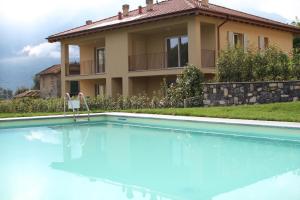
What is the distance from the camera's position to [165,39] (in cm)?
2261

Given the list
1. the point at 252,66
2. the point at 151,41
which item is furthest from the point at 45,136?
the point at 151,41

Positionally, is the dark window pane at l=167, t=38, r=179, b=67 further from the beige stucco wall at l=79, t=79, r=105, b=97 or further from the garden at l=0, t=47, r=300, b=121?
the beige stucco wall at l=79, t=79, r=105, b=97

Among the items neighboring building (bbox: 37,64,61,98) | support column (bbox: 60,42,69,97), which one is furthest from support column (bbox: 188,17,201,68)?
neighboring building (bbox: 37,64,61,98)

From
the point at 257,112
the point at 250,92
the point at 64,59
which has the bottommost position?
the point at 257,112

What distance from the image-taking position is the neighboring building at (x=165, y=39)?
764 inches

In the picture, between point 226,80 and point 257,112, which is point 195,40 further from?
point 257,112

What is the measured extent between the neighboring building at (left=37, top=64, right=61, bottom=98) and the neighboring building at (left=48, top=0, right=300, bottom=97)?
12757mm

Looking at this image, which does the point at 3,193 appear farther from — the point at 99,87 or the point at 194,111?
the point at 99,87

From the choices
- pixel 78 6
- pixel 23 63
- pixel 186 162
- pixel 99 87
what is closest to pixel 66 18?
pixel 78 6

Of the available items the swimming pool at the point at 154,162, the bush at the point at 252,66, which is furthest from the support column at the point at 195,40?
the swimming pool at the point at 154,162

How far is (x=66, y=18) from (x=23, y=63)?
423 feet

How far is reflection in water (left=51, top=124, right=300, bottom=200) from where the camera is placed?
20.5ft

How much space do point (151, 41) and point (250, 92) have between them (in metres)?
9.23

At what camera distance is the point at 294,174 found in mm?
6953
